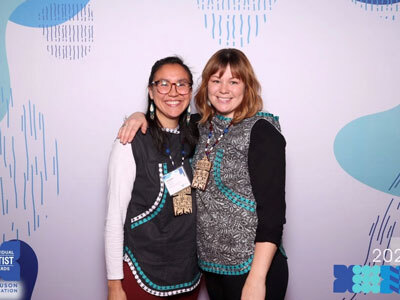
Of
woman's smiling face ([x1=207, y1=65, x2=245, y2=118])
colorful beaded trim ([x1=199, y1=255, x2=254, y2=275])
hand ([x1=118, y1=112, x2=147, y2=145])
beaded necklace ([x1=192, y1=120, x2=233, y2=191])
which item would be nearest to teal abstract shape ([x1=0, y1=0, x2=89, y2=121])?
hand ([x1=118, y1=112, x2=147, y2=145])

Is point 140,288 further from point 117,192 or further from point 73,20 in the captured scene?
point 73,20

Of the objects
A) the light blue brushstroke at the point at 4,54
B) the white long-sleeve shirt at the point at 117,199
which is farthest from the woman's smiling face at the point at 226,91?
the light blue brushstroke at the point at 4,54

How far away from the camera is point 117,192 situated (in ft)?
5.18

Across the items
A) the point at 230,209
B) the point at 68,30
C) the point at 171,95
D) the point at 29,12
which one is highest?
the point at 29,12

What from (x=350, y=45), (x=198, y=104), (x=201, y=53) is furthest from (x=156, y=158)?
(x=350, y=45)

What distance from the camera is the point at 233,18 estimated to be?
2408 mm

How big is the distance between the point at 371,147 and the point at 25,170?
2.26 metres

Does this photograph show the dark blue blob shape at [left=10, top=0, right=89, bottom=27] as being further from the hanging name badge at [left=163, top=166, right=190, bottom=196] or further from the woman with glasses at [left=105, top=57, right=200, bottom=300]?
the hanging name badge at [left=163, top=166, right=190, bottom=196]

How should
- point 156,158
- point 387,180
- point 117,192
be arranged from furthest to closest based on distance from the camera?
point 387,180, point 156,158, point 117,192

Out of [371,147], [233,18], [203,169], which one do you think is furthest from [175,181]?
[371,147]

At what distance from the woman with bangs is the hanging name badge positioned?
6 centimetres

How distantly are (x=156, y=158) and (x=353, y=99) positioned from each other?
1.49 meters

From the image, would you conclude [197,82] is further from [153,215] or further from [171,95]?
[153,215]

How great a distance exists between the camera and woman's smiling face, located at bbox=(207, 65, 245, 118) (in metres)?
1.69
